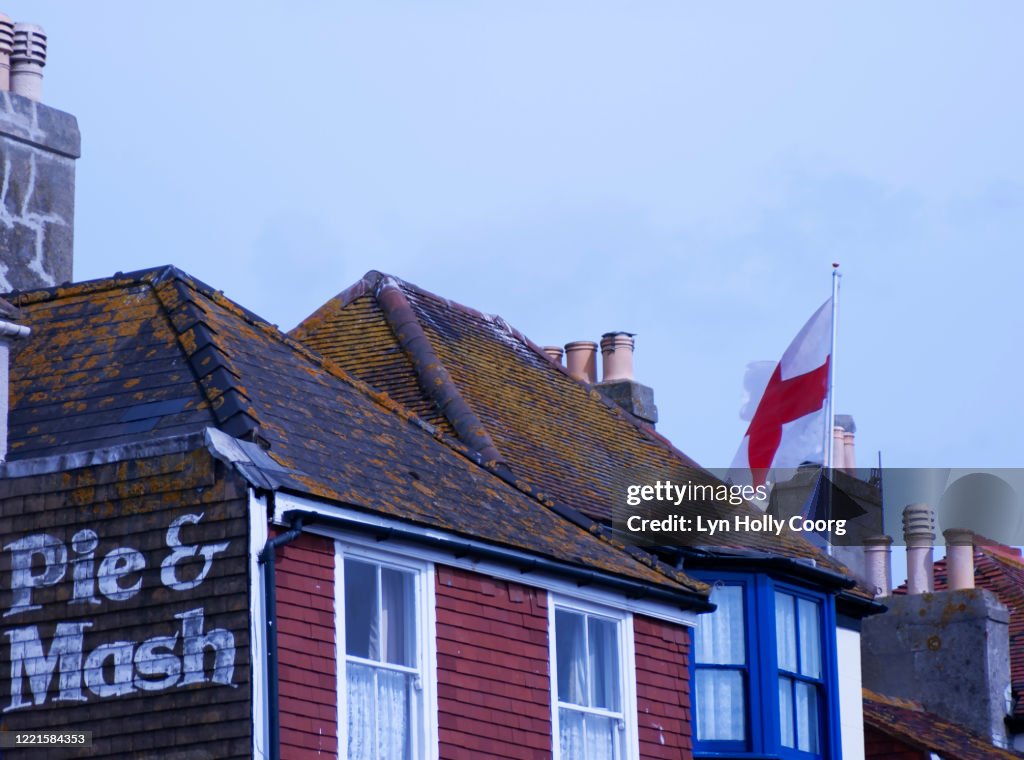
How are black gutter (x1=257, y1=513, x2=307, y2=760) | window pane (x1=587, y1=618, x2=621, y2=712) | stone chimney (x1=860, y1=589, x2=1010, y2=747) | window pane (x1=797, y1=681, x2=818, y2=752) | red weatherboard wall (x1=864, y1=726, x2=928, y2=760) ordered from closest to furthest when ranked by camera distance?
black gutter (x1=257, y1=513, x2=307, y2=760) < window pane (x1=587, y1=618, x2=621, y2=712) < window pane (x1=797, y1=681, x2=818, y2=752) < red weatherboard wall (x1=864, y1=726, x2=928, y2=760) < stone chimney (x1=860, y1=589, x2=1010, y2=747)

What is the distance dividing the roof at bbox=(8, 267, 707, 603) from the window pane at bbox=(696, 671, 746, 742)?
241 centimetres

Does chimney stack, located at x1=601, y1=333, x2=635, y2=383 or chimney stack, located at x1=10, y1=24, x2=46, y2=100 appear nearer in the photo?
chimney stack, located at x1=10, y1=24, x2=46, y2=100

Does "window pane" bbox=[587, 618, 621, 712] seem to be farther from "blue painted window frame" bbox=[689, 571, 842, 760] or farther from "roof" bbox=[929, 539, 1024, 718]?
"roof" bbox=[929, 539, 1024, 718]

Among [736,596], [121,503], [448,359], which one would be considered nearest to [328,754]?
[121,503]

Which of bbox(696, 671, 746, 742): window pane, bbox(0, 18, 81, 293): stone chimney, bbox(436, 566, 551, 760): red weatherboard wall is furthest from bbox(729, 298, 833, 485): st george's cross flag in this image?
bbox(0, 18, 81, 293): stone chimney

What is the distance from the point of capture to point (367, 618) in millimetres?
16578

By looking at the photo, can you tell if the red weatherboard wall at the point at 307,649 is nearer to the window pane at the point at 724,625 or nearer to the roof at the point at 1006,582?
the window pane at the point at 724,625

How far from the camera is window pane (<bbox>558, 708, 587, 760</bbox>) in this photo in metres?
18.1

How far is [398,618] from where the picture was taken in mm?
16812

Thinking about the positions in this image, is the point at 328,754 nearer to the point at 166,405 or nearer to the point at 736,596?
the point at 166,405

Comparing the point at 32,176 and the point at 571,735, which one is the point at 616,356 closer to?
the point at 32,176

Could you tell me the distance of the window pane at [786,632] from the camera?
22.3 m

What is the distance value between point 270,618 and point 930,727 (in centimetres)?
1400

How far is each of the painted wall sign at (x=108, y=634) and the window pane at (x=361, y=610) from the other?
130cm
